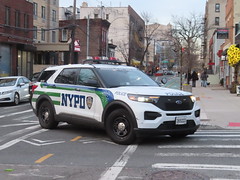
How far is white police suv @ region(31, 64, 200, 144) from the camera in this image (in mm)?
7551

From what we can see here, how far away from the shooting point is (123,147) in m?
7.72

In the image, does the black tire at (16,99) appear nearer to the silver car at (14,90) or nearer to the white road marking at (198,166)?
the silver car at (14,90)

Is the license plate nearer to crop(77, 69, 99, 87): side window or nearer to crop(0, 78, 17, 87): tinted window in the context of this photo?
crop(77, 69, 99, 87): side window

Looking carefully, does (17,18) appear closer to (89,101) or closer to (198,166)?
(89,101)

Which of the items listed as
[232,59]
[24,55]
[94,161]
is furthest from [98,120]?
[24,55]

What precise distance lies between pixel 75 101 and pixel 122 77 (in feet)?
4.31

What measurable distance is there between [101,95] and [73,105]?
43.1 inches

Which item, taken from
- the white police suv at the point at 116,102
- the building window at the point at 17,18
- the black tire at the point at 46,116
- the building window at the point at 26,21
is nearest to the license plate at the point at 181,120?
the white police suv at the point at 116,102

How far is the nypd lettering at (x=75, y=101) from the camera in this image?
8632 mm

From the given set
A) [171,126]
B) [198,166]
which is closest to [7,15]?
[171,126]

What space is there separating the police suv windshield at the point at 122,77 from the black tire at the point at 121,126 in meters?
0.79

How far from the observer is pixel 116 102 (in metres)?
7.89

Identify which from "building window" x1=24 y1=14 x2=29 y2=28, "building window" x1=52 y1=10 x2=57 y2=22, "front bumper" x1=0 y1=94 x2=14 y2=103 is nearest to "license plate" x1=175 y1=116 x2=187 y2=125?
"front bumper" x1=0 y1=94 x2=14 y2=103

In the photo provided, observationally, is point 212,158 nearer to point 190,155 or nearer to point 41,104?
point 190,155
